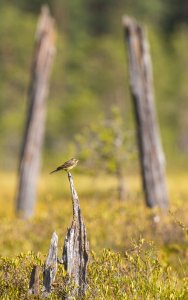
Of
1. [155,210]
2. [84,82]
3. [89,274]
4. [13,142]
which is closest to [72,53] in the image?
[84,82]

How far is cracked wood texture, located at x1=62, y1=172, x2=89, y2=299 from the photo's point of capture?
280 inches

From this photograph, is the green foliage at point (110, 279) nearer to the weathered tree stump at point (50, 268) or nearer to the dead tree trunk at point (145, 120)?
the weathered tree stump at point (50, 268)

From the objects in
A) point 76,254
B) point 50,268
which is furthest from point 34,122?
point 50,268

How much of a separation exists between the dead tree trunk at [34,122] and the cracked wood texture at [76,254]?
10442mm

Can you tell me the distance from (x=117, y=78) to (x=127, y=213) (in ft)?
117

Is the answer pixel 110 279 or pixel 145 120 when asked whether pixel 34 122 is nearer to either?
pixel 145 120

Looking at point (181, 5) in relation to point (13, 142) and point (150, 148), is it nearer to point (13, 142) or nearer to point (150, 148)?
point (13, 142)

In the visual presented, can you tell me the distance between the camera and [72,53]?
55219 mm

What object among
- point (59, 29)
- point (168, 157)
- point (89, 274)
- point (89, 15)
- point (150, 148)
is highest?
point (89, 15)

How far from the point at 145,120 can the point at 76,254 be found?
9.16 metres

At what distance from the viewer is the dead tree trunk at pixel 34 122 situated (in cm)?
1789

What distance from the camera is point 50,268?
693 centimetres

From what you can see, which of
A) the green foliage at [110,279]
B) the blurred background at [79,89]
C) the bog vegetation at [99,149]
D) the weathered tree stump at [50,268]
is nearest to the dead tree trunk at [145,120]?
the bog vegetation at [99,149]

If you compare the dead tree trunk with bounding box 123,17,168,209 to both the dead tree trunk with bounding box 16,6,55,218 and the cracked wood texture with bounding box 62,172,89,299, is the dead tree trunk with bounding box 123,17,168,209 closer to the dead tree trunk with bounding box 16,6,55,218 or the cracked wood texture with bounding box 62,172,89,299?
the dead tree trunk with bounding box 16,6,55,218
